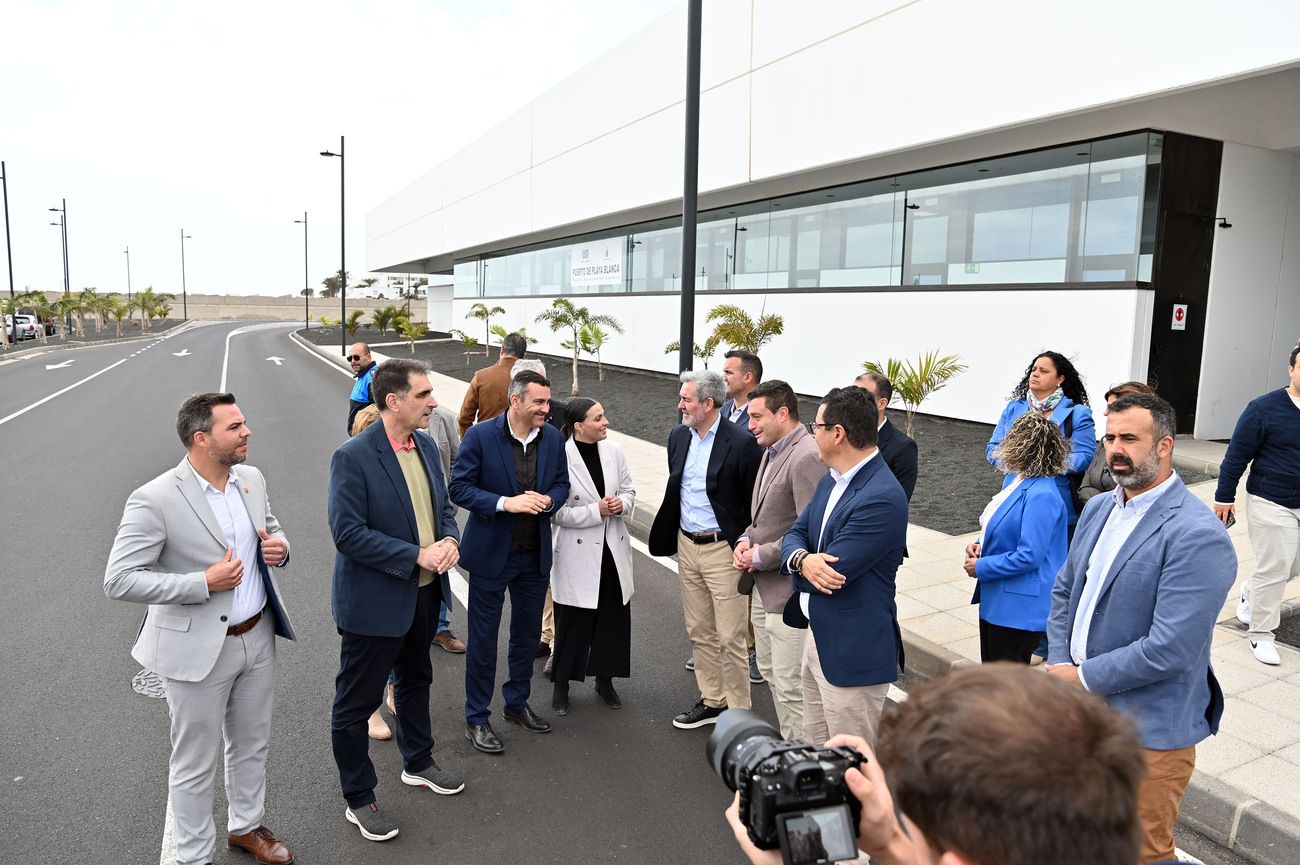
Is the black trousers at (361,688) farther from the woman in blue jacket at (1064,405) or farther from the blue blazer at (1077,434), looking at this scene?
the woman in blue jacket at (1064,405)

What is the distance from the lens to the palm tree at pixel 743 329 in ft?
53.0

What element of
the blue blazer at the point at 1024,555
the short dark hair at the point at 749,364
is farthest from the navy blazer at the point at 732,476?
the blue blazer at the point at 1024,555

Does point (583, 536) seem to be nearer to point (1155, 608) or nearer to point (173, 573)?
point (173, 573)

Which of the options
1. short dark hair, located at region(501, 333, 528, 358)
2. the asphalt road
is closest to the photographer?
the asphalt road

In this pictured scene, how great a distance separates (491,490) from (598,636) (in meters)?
1.13

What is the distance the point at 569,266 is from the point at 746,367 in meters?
26.4

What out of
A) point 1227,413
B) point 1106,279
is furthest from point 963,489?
point 1227,413

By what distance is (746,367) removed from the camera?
232 inches

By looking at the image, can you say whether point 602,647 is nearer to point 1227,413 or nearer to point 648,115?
point 1227,413

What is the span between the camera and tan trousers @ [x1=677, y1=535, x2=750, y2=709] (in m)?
4.87

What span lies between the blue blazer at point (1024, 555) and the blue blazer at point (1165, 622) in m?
1.00

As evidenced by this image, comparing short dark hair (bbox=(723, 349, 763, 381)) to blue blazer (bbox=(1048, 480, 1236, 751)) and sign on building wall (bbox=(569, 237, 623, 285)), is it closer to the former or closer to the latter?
blue blazer (bbox=(1048, 480, 1236, 751))

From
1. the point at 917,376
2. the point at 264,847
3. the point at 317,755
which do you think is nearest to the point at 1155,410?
the point at 264,847

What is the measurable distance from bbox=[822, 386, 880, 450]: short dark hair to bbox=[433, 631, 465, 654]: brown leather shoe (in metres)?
3.54
